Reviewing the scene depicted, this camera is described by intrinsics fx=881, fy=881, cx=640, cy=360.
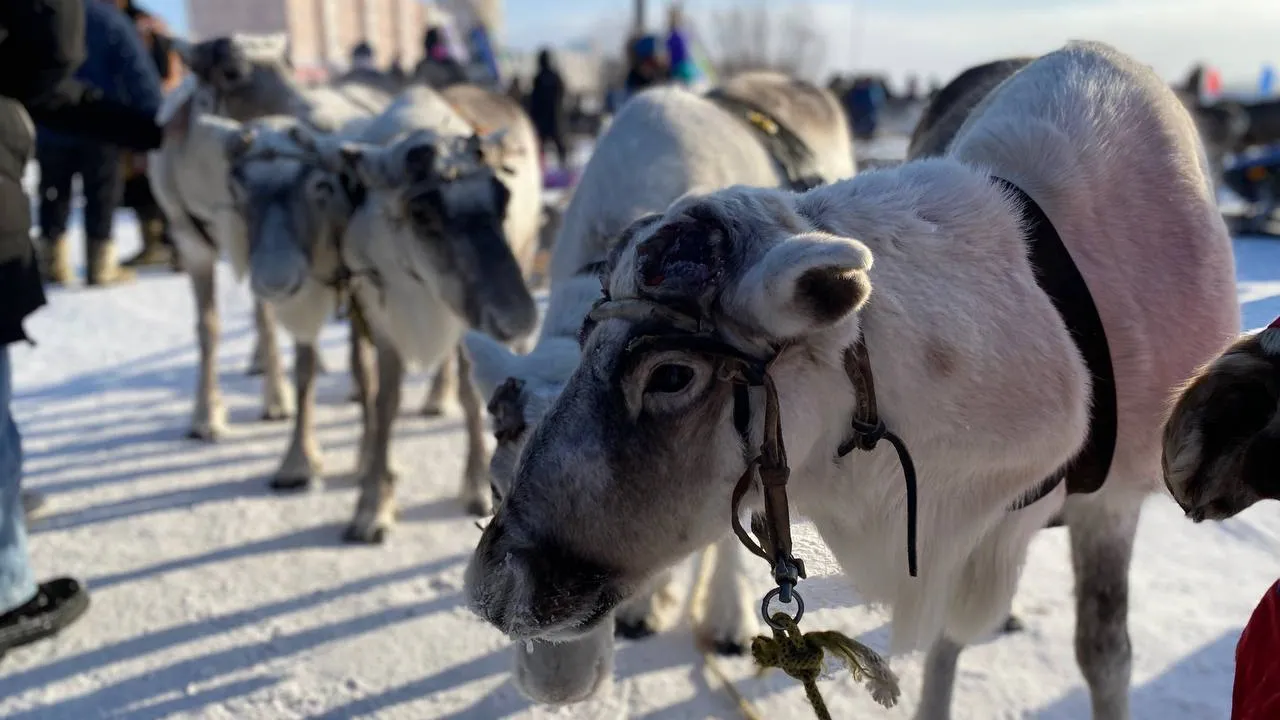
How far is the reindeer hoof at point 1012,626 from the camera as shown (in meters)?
3.13

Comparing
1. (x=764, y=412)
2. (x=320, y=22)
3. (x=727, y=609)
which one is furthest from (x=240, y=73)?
(x=320, y=22)

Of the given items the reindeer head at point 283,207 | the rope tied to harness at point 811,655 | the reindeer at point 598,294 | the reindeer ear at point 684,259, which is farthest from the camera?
the reindeer head at point 283,207

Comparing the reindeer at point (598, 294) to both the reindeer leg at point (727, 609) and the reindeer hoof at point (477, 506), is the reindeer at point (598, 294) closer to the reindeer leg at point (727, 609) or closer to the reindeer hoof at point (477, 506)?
the reindeer leg at point (727, 609)

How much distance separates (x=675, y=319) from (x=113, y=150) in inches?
347

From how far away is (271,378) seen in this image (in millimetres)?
5539

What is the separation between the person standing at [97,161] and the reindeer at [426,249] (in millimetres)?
3823

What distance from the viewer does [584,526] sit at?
4.79 feet

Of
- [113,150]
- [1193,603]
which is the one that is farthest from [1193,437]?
[113,150]

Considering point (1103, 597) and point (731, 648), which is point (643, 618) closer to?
point (731, 648)

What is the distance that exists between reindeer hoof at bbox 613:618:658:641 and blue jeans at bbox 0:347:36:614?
2.10 m

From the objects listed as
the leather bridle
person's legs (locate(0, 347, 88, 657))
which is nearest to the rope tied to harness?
the leather bridle

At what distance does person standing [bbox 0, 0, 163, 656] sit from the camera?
274cm

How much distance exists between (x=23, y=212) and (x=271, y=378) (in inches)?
107

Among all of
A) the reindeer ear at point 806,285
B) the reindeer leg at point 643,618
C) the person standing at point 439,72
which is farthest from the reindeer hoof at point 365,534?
the person standing at point 439,72
